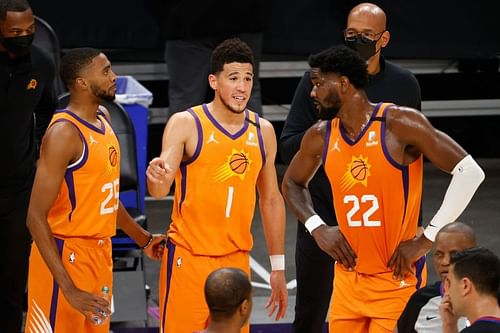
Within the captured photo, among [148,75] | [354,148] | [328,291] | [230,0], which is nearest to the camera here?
[354,148]

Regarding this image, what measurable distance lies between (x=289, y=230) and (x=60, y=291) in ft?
12.7

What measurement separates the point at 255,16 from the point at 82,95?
3534 millimetres

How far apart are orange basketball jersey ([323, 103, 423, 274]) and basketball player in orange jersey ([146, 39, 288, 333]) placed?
18.6 inches

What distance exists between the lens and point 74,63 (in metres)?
5.49

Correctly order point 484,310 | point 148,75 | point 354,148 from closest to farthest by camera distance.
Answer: point 484,310 < point 354,148 < point 148,75

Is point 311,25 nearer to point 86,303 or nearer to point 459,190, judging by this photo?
point 459,190

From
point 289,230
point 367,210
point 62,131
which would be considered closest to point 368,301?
point 367,210

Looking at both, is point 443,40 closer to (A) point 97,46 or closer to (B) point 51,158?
(A) point 97,46

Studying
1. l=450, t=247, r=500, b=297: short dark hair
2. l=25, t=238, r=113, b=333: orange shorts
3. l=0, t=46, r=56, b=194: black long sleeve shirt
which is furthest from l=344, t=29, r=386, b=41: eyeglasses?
l=450, t=247, r=500, b=297: short dark hair

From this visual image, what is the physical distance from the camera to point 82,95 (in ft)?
18.0

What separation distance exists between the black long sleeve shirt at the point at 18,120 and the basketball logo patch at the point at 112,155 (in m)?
0.86

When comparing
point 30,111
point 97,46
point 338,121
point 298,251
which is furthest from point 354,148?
point 97,46

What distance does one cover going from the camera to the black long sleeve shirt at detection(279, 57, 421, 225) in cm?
595

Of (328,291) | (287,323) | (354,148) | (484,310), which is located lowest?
(287,323)
